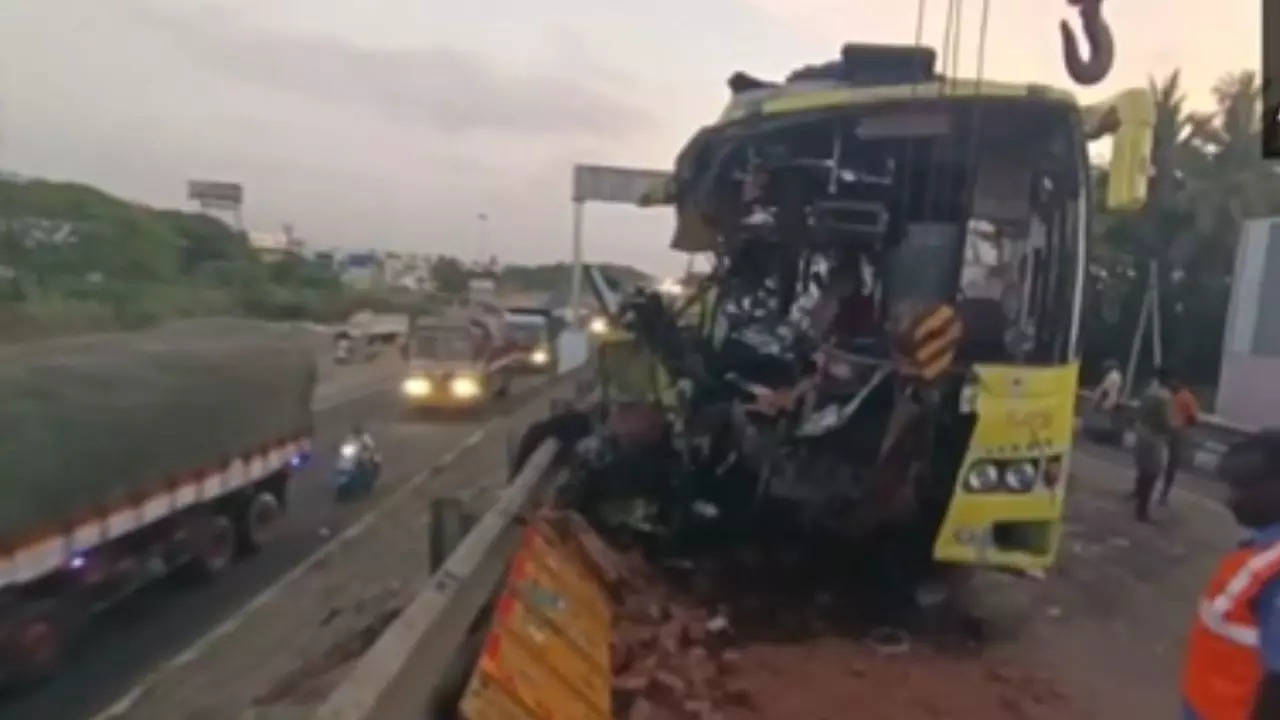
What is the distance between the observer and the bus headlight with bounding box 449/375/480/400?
101ft

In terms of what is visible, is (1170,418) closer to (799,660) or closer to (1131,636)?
(1131,636)

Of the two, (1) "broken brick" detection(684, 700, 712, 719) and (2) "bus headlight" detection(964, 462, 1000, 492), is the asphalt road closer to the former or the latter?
(1) "broken brick" detection(684, 700, 712, 719)

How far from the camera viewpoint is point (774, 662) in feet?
17.6

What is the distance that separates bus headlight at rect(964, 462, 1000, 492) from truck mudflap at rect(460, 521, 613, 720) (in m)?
1.77

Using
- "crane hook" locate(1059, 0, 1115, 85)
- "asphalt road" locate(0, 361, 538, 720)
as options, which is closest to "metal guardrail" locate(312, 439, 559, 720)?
"crane hook" locate(1059, 0, 1115, 85)

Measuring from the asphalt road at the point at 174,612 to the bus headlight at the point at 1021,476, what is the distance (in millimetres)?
6919

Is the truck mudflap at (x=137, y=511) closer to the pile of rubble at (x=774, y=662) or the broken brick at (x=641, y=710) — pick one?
the pile of rubble at (x=774, y=662)

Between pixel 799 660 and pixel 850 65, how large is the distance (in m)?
3.12

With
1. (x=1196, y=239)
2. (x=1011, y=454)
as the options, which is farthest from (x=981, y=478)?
(x=1196, y=239)

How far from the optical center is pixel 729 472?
6664 millimetres

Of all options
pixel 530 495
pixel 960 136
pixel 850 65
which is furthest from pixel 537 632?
pixel 850 65

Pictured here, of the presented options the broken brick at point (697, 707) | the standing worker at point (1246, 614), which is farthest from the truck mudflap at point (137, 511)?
the standing worker at point (1246, 614)

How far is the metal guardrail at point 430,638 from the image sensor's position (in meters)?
3.17

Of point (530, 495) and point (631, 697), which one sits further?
point (530, 495)
